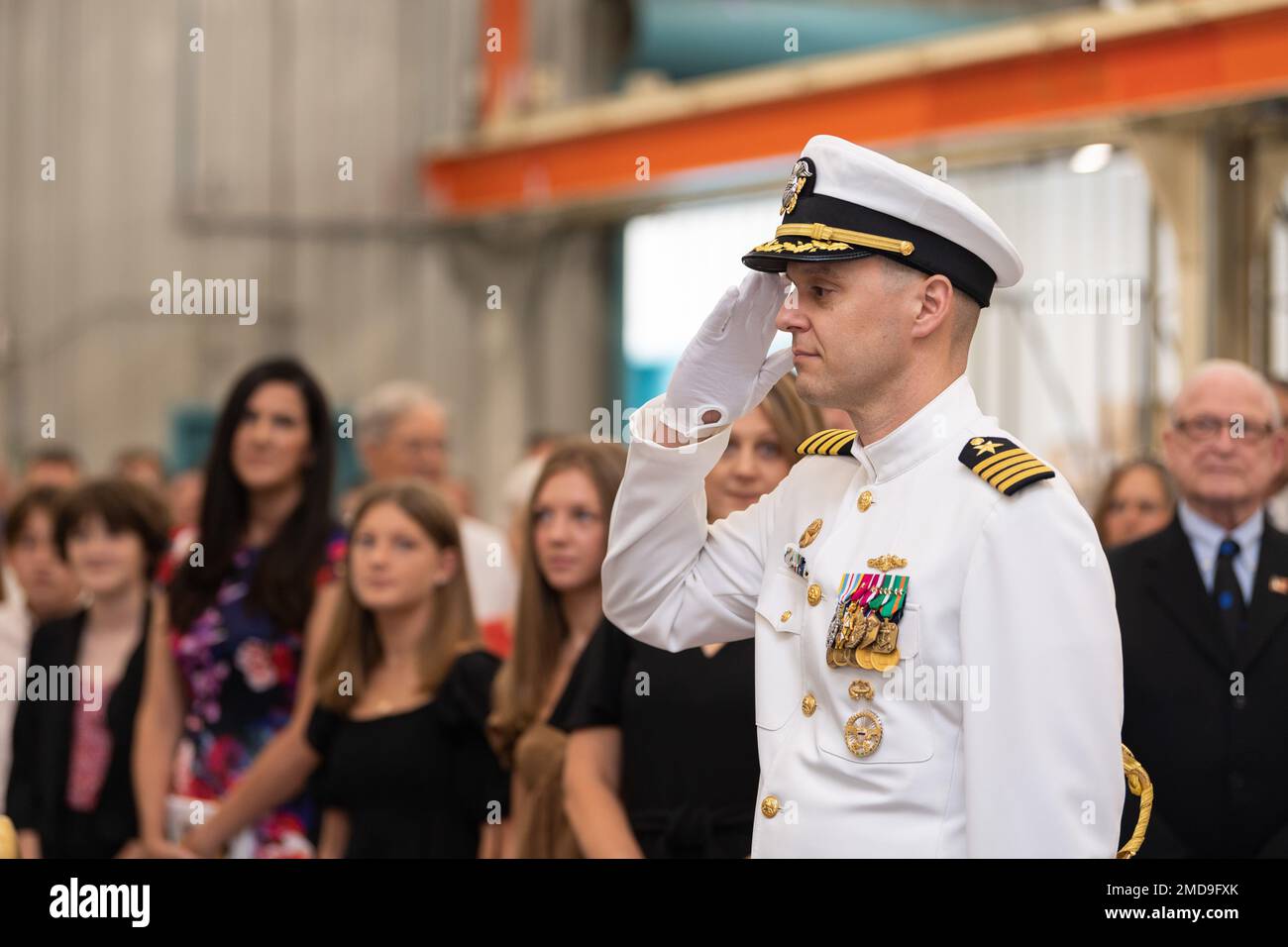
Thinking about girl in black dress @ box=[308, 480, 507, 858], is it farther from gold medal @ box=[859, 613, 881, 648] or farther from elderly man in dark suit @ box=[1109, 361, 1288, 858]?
gold medal @ box=[859, 613, 881, 648]

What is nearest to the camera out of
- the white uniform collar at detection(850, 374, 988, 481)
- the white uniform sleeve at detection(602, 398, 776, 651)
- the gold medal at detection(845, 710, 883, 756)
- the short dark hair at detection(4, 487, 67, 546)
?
the gold medal at detection(845, 710, 883, 756)

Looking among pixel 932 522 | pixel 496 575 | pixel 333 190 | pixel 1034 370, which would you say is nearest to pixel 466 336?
pixel 333 190

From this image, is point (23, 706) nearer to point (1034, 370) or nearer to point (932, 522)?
point (932, 522)

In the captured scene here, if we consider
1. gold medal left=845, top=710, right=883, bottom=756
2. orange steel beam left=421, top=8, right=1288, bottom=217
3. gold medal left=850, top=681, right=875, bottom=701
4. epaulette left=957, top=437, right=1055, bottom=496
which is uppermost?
orange steel beam left=421, top=8, right=1288, bottom=217

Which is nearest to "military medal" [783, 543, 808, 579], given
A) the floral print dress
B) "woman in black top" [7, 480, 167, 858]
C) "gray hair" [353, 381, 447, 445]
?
the floral print dress

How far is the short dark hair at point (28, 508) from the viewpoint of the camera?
502cm

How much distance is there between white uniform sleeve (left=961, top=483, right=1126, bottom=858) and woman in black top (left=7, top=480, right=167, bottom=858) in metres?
2.64

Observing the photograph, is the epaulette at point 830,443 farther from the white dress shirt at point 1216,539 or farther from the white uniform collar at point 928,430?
the white dress shirt at point 1216,539

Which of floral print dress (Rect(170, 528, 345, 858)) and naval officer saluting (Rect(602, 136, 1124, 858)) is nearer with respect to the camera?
naval officer saluting (Rect(602, 136, 1124, 858))

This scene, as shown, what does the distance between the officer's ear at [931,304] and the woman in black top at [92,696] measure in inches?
103

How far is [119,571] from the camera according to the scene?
4.17 metres

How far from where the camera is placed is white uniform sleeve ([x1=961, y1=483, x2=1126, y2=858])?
179 cm

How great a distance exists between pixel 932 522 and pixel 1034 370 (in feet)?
25.2

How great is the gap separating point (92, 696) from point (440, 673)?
1.09 m
